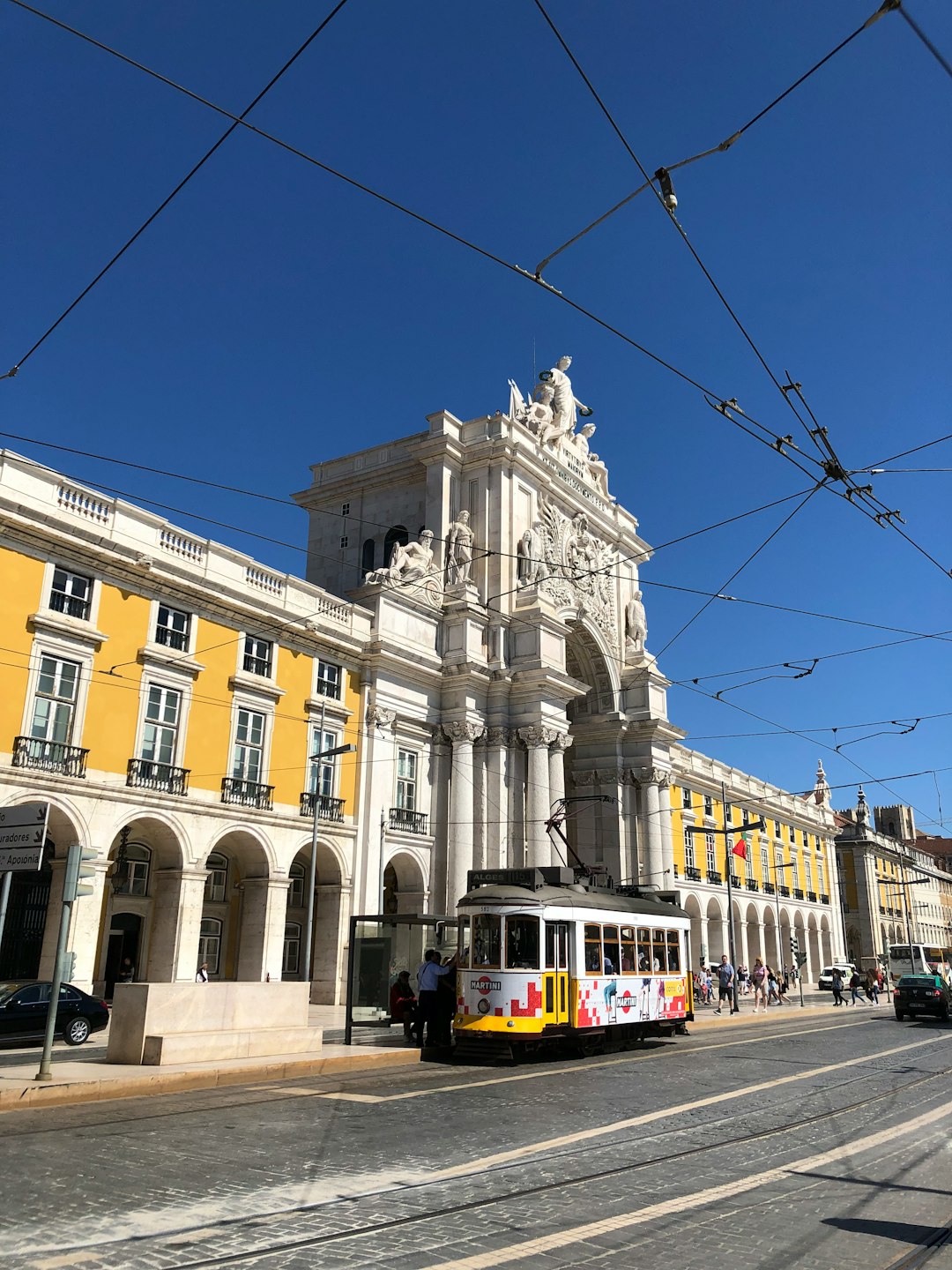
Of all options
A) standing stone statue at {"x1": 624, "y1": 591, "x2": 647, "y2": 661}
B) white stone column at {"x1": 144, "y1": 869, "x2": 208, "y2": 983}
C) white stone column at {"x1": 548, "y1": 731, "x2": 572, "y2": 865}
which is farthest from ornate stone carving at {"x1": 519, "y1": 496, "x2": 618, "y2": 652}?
white stone column at {"x1": 144, "y1": 869, "x2": 208, "y2": 983}

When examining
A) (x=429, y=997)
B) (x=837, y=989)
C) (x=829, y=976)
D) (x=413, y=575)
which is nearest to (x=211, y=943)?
(x=429, y=997)

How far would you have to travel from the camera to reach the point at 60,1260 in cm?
588

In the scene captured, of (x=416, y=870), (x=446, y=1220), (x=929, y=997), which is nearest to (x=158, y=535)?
(x=416, y=870)

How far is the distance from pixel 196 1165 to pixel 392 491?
3833 cm

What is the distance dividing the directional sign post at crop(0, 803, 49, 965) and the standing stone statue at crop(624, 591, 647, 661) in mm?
38419

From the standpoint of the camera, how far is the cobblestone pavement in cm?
625

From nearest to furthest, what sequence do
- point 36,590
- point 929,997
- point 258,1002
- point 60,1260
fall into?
1. point 60,1260
2. point 258,1002
3. point 36,590
4. point 929,997

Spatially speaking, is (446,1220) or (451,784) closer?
(446,1220)

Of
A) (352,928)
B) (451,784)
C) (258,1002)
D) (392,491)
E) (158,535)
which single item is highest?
(392,491)

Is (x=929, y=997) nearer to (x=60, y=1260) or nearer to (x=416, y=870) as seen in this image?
(x=416, y=870)

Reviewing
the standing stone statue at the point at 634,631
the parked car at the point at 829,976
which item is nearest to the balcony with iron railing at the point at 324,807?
the standing stone statue at the point at 634,631

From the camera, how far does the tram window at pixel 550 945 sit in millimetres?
18422

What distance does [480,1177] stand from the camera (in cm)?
816

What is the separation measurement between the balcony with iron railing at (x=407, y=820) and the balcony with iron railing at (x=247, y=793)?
550 centimetres
